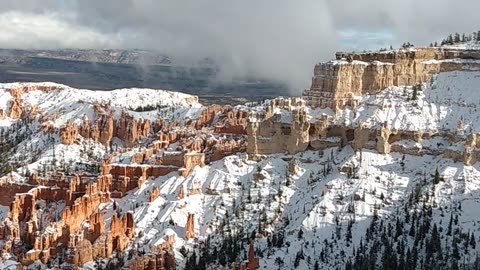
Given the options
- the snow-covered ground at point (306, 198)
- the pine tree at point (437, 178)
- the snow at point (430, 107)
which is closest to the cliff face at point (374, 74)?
the snow at point (430, 107)

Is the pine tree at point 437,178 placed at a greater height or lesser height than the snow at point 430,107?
lesser

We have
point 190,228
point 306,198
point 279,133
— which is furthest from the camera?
point 279,133

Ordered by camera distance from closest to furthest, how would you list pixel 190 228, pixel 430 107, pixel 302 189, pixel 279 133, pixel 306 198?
pixel 190 228, pixel 306 198, pixel 302 189, pixel 430 107, pixel 279 133

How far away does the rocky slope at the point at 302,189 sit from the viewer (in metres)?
103

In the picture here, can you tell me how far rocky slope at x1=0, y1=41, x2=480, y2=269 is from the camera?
10344 centimetres

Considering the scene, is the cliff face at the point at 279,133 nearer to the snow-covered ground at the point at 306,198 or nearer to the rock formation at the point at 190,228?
the snow-covered ground at the point at 306,198

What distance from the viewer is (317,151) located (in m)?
127

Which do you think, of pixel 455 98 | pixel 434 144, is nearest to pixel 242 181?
pixel 434 144

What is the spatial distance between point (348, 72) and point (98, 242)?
53.5 m

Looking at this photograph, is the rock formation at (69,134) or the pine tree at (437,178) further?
the rock formation at (69,134)

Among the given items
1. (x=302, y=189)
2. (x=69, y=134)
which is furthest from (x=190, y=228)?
(x=69, y=134)

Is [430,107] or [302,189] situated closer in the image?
[302,189]

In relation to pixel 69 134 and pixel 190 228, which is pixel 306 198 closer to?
pixel 190 228

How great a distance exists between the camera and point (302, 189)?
11900 cm
